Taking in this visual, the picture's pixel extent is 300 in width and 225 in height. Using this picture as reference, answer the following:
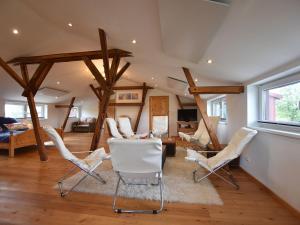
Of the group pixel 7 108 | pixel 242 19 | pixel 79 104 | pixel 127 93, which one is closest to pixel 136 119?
pixel 127 93

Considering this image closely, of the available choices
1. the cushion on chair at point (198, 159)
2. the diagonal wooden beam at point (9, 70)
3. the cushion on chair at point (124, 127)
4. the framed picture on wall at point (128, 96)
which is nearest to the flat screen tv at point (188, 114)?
the framed picture on wall at point (128, 96)

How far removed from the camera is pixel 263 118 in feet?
10.2

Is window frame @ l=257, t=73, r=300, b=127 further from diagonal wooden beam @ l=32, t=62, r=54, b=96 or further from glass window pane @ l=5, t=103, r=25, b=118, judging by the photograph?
glass window pane @ l=5, t=103, r=25, b=118

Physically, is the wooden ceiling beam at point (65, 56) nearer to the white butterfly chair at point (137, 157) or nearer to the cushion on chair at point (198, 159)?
the cushion on chair at point (198, 159)

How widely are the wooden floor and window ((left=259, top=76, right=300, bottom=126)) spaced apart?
1.10m

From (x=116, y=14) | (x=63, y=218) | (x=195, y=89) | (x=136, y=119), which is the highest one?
(x=116, y=14)

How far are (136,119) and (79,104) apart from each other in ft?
13.6

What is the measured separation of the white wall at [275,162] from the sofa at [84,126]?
870 centimetres

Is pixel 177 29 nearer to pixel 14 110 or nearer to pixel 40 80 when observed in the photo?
pixel 40 80

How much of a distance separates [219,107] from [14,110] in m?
8.67

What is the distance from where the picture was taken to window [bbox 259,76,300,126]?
2323 millimetres

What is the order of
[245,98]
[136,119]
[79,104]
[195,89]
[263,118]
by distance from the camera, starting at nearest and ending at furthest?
[263,118] < [245,98] < [195,89] < [136,119] < [79,104]

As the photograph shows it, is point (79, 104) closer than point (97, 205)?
No

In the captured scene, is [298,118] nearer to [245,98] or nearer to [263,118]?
[263,118]
